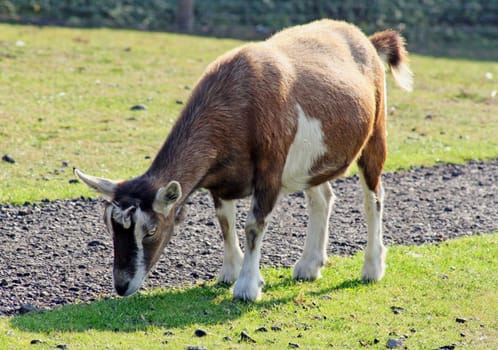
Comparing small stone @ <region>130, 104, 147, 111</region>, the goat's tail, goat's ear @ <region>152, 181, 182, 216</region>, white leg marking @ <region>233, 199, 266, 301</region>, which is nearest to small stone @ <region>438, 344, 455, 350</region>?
white leg marking @ <region>233, 199, 266, 301</region>

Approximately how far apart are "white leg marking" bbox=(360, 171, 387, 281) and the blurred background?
45.3 ft

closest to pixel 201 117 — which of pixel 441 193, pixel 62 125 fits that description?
pixel 441 193

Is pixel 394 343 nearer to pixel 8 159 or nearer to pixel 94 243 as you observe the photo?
pixel 94 243

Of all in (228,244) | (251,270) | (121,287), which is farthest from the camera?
(228,244)

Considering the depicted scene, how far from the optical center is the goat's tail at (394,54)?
985cm

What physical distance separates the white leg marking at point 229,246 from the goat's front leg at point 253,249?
45 cm

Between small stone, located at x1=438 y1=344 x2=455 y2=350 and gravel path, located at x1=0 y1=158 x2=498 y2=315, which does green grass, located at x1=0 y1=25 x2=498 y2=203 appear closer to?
gravel path, located at x1=0 y1=158 x2=498 y2=315

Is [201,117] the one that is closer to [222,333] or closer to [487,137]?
[222,333]

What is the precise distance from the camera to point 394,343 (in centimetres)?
730

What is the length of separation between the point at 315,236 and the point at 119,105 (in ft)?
24.7

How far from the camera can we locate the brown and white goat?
750 centimetres

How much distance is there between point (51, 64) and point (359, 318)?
11.7 m

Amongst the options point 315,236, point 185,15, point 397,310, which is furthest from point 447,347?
point 185,15

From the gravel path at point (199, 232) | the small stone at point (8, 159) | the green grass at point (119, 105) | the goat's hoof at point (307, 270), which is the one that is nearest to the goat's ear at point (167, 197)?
the gravel path at point (199, 232)
